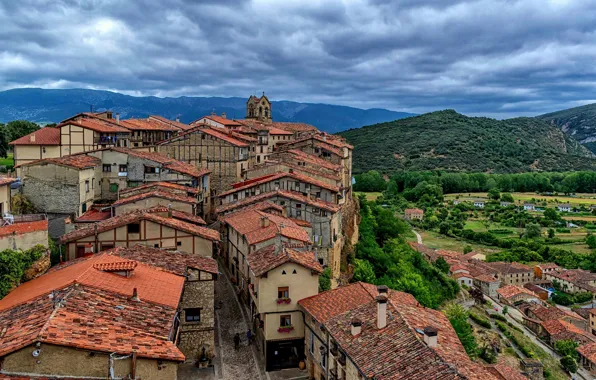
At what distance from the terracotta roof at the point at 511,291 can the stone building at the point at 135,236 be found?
70.7m

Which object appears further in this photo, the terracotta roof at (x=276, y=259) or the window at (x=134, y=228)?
the window at (x=134, y=228)

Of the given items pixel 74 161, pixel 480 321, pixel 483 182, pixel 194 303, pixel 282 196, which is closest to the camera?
pixel 194 303

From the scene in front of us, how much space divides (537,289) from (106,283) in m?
89.9

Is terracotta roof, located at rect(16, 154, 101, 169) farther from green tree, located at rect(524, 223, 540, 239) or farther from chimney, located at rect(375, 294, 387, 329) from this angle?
green tree, located at rect(524, 223, 540, 239)

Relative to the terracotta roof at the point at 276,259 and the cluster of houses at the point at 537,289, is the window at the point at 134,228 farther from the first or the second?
the cluster of houses at the point at 537,289

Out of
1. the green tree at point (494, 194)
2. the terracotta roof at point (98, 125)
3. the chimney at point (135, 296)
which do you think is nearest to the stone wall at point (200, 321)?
the chimney at point (135, 296)

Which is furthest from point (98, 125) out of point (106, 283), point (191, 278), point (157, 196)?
point (106, 283)

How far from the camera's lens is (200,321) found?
26.6m

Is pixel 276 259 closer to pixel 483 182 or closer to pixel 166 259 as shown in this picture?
pixel 166 259

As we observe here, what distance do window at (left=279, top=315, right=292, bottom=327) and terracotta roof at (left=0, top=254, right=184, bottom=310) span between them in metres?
6.44

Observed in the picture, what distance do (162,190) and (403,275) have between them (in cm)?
2387

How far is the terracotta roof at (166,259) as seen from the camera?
83.9ft

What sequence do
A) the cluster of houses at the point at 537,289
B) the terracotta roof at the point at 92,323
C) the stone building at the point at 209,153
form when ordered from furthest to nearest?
the cluster of houses at the point at 537,289 < the stone building at the point at 209,153 < the terracotta roof at the point at 92,323

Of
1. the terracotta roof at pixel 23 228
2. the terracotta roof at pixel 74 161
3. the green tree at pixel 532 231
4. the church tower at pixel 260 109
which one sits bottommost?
the green tree at pixel 532 231
